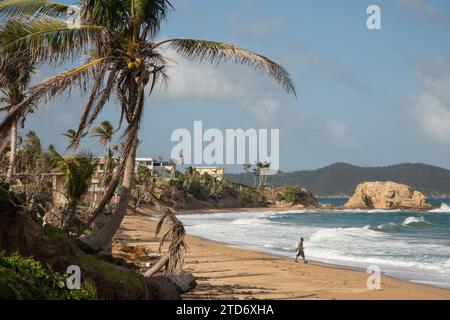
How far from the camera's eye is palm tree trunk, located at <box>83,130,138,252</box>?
31.4 ft

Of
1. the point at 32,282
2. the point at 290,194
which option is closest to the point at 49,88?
the point at 32,282

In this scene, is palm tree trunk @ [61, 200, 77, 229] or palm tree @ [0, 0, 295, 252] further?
palm tree trunk @ [61, 200, 77, 229]

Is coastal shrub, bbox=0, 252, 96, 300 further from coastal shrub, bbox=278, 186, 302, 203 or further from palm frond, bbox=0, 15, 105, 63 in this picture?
coastal shrub, bbox=278, 186, 302, 203

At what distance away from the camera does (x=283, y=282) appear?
1622 centimetres

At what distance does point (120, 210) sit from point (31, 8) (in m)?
3.71

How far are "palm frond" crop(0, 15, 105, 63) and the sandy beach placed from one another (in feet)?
18.0

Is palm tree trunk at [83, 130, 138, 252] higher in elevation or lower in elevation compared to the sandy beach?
higher

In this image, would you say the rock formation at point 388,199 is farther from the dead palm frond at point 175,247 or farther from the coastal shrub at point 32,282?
the coastal shrub at point 32,282

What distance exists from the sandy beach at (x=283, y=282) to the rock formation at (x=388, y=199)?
12397 cm

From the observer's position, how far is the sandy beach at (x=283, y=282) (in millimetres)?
13570

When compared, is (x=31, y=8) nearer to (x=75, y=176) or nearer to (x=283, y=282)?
(x=75, y=176)

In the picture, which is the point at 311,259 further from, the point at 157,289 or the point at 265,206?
the point at 265,206

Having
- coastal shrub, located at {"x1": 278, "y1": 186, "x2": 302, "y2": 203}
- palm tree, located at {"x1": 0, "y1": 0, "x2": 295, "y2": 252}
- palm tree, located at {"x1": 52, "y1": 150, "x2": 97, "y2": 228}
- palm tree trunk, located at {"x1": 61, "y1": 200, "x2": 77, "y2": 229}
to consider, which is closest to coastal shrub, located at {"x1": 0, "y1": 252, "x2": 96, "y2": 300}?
palm tree, located at {"x1": 0, "y1": 0, "x2": 295, "y2": 252}

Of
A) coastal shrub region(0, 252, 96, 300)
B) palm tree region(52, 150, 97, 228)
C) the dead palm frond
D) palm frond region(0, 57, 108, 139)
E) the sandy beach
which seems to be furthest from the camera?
the sandy beach
